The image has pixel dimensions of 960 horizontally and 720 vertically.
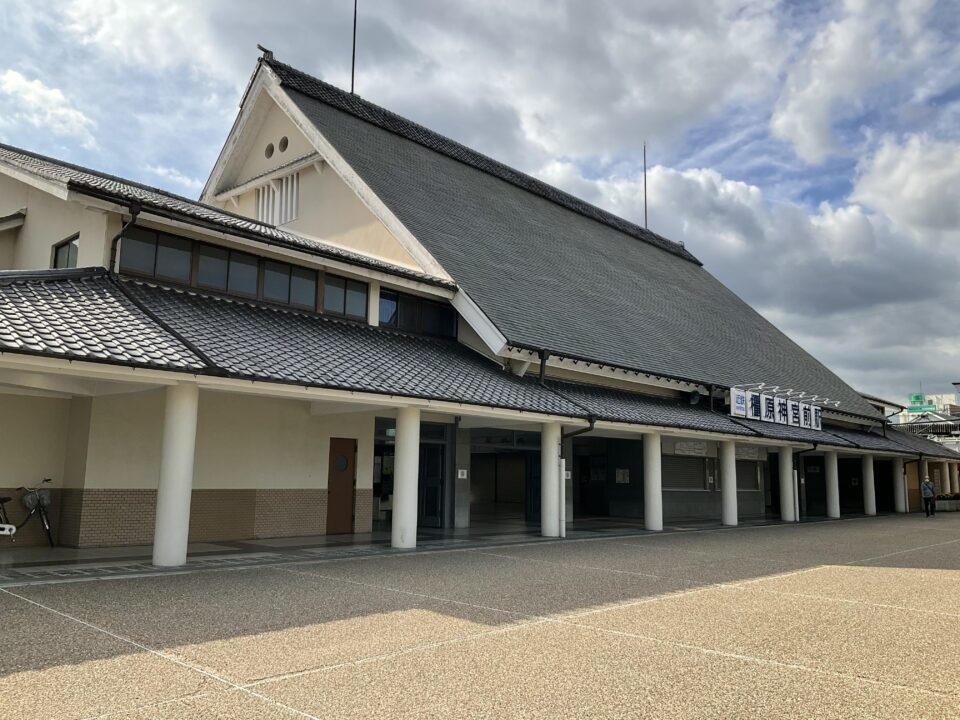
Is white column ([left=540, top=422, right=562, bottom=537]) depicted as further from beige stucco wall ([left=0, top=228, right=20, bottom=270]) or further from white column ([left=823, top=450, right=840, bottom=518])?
white column ([left=823, top=450, right=840, bottom=518])

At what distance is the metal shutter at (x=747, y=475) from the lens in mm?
26109

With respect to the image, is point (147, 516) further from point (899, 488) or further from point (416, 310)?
point (899, 488)

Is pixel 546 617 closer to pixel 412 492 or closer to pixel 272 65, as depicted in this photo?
pixel 412 492

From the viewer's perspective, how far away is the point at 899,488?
103 feet

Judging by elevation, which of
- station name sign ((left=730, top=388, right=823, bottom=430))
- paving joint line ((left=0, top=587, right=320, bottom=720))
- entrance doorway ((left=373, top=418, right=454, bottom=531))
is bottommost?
paving joint line ((left=0, top=587, right=320, bottom=720))

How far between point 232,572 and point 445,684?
5606 millimetres

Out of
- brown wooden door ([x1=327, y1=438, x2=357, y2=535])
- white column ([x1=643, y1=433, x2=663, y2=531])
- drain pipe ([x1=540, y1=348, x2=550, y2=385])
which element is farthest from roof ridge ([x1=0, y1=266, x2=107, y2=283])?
white column ([x1=643, y1=433, x2=663, y2=531])

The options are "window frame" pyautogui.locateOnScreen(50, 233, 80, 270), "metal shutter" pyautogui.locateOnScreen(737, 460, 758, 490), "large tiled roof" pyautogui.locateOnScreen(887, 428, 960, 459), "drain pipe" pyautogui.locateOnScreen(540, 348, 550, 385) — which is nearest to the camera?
"window frame" pyautogui.locateOnScreen(50, 233, 80, 270)

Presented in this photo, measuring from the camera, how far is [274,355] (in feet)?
38.2

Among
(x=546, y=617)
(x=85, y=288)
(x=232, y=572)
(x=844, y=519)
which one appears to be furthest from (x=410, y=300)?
(x=844, y=519)

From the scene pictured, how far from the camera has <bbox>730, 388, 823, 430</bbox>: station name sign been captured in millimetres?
21781

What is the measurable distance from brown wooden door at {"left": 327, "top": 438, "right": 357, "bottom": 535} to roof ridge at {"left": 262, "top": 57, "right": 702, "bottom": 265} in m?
10.5

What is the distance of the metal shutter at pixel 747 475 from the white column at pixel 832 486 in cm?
250

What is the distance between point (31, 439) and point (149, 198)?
571 cm
